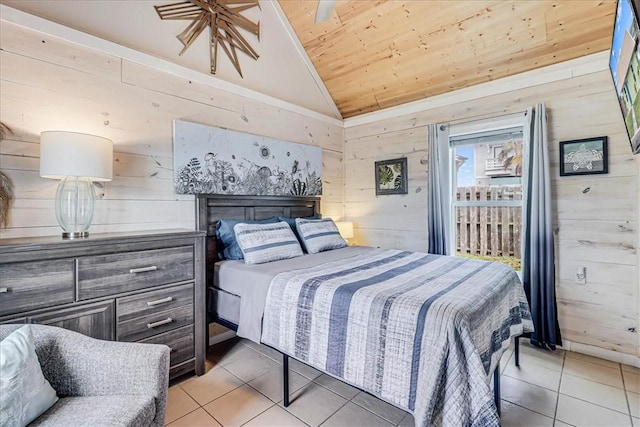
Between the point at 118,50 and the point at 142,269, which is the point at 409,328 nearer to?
the point at 142,269

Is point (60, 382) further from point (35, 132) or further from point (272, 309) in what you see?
point (35, 132)

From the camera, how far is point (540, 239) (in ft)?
8.62

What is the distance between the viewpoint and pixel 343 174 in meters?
4.16

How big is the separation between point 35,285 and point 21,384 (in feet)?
2.29

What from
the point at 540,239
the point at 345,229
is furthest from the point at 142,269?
the point at 540,239

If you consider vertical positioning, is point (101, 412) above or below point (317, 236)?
below

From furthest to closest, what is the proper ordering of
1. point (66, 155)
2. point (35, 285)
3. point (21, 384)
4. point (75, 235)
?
point (75, 235), point (66, 155), point (35, 285), point (21, 384)

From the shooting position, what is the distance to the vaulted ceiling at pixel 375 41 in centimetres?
228

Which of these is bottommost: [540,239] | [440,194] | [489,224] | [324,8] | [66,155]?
[540,239]

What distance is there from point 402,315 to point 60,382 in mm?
1383

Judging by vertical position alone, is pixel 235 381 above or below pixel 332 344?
below

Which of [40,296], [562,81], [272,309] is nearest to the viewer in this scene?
[40,296]

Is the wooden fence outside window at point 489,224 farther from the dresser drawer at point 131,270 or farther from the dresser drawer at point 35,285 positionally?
the dresser drawer at point 35,285

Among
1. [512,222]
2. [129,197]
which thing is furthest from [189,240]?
[512,222]
